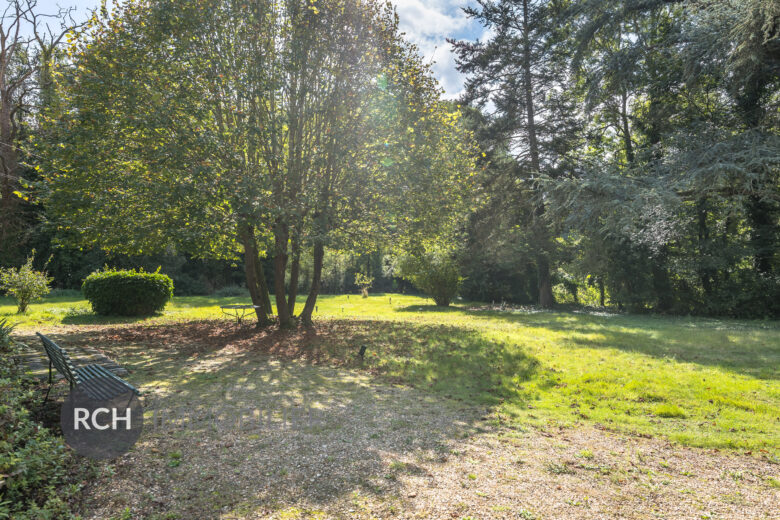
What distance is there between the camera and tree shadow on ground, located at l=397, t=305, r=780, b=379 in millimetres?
8180

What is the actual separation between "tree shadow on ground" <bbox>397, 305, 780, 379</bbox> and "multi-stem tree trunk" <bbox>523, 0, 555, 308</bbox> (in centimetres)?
597

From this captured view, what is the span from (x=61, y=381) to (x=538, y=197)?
18375 millimetres

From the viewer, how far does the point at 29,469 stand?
2947 millimetres

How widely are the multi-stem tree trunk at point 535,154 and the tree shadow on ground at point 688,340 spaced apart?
235 inches

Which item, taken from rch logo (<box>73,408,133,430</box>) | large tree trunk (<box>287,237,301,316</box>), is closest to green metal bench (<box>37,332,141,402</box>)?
rch logo (<box>73,408,133,430</box>)

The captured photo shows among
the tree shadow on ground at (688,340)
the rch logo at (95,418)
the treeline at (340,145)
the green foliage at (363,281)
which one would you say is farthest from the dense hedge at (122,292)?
the tree shadow on ground at (688,340)

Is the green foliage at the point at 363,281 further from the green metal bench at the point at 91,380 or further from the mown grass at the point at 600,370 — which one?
the green metal bench at the point at 91,380

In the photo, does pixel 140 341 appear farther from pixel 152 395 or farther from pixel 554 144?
pixel 554 144

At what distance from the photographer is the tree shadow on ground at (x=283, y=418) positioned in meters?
3.30

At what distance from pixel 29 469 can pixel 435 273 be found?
19752mm

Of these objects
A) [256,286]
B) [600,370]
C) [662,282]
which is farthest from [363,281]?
[600,370]

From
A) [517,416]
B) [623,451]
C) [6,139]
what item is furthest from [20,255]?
[623,451]

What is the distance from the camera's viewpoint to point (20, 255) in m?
21.6

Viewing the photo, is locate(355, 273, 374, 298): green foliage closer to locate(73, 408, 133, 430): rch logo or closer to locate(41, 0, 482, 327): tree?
locate(41, 0, 482, 327): tree
